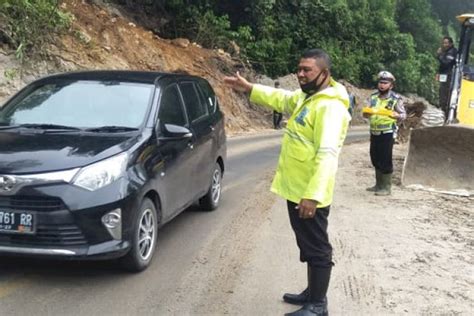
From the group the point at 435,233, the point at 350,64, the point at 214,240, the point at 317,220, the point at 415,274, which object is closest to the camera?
the point at 317,220

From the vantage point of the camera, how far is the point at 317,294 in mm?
4414

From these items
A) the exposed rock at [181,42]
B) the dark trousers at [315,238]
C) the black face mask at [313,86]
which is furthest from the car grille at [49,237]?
the exposed rock at [181,42]

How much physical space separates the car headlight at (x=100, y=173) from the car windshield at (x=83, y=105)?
75 centimetres

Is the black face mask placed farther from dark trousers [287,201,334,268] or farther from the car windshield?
the car windshield

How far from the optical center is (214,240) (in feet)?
21.1

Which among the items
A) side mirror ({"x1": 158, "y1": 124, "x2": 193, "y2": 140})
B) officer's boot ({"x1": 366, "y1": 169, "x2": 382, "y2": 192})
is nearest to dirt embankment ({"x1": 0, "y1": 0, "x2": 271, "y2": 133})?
officer's boot ({"x1": 366, "y1": 169, "x2": 382, "y2": 192})

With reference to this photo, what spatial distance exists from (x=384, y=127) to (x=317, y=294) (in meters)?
5.00

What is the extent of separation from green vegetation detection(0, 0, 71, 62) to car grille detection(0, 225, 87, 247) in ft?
33.3

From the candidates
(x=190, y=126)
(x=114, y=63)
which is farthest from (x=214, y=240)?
(x=114, y=63)

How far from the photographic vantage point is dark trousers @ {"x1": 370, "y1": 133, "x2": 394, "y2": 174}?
29.7 feet

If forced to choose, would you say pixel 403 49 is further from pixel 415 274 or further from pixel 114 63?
pixel 415 274

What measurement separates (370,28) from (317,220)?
31765 mm

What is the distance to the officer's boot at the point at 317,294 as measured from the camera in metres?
4.33

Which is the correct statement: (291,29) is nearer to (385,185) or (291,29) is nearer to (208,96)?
(385,185)
